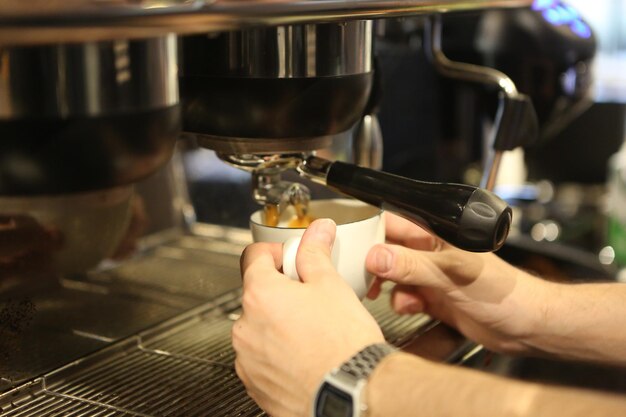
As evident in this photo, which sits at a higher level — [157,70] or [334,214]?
[157,70]

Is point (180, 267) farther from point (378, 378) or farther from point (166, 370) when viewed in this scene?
point (378, 378)

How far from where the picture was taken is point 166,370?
68 cm

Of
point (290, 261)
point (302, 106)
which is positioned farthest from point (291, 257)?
point (302, 106)

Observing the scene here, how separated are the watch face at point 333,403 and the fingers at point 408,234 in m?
0.28

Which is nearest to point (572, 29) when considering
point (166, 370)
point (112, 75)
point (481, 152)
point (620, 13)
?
point (481, 152)

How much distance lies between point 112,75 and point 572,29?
0.88 meters

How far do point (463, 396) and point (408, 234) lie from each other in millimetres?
283

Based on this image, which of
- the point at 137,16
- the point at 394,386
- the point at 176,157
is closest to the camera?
the point at 137,16

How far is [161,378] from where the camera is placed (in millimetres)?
661

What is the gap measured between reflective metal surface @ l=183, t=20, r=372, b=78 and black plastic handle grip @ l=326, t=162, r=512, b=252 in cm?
8

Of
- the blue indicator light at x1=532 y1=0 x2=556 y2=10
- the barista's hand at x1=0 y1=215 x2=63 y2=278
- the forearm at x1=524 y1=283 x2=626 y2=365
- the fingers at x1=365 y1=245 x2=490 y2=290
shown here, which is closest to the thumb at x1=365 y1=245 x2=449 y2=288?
the fingers at x1=365 y1=245 x2=490 y2=290

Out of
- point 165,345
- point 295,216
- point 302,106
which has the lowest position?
point 165,345

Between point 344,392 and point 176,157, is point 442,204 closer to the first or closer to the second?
point 344,392

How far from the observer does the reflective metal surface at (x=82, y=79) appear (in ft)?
1.36
